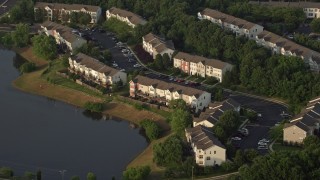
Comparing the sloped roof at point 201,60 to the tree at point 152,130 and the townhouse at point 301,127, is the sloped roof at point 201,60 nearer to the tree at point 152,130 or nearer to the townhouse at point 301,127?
the tree at point 152,130

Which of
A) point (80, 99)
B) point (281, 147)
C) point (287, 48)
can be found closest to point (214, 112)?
point (281, 147)

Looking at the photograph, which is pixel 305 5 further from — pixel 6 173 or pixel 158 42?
pixel 6 173

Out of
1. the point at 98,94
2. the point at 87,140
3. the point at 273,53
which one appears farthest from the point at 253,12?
the point at 87,140

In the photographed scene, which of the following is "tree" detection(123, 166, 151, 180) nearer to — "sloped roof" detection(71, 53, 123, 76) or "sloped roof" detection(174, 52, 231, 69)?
"sloped roof" detection(71, 53, 123, 76)

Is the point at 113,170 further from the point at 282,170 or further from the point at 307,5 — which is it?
the point at 307,5

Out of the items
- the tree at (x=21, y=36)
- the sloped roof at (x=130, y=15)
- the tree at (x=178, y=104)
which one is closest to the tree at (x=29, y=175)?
the tree at (x=178, y=104)
